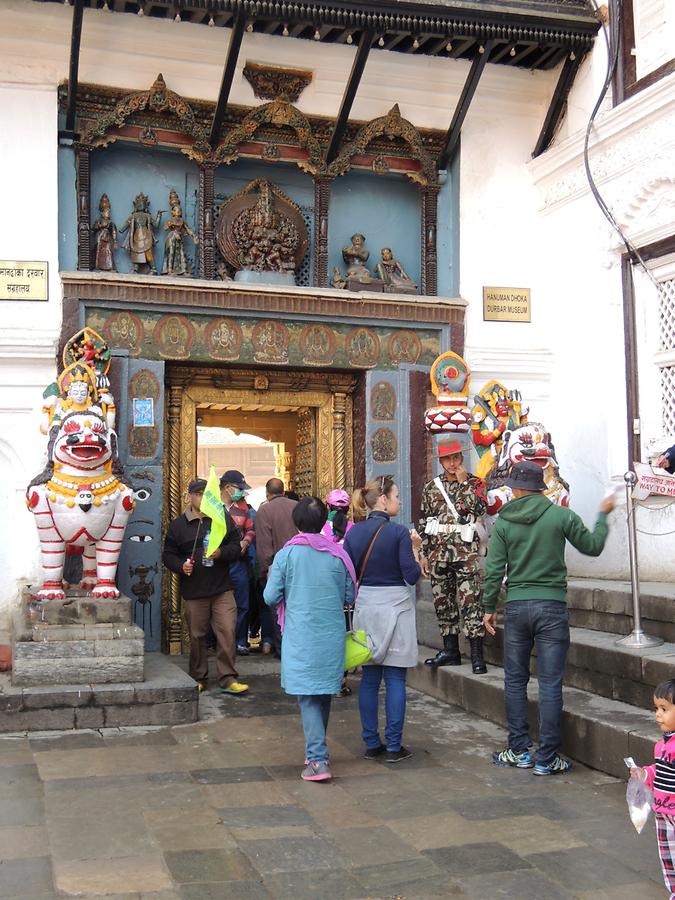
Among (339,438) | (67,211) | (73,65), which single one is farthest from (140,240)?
(339,438)

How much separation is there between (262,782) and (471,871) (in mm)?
1549

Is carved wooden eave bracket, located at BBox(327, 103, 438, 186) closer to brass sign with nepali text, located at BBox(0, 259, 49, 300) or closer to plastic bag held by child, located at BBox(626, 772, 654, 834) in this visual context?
brass sign with nepali text, located at BBox(0, 259, 49, 300)

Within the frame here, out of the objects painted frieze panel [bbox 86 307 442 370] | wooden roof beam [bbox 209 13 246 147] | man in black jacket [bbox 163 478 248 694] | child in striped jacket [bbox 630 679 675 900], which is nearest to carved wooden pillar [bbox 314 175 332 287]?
painted frieze panel [bbox 86 307 442 370]

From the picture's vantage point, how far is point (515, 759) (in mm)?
5496

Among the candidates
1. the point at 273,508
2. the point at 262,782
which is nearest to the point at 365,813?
the point at 262,782

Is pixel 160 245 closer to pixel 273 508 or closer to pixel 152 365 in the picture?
pixel 152 365

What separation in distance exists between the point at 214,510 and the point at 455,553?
1710 mm

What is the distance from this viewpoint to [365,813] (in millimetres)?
4742

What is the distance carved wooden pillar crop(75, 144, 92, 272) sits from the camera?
353 inches

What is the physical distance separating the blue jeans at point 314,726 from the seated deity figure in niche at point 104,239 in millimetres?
5052

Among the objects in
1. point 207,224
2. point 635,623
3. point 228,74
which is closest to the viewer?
point 635,623

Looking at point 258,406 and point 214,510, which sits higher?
point 258,406

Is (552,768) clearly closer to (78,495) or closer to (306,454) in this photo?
(78,495)

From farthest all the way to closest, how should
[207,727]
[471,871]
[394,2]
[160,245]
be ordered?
[160,245]
[394,2]
[207,727]
[471,871]
